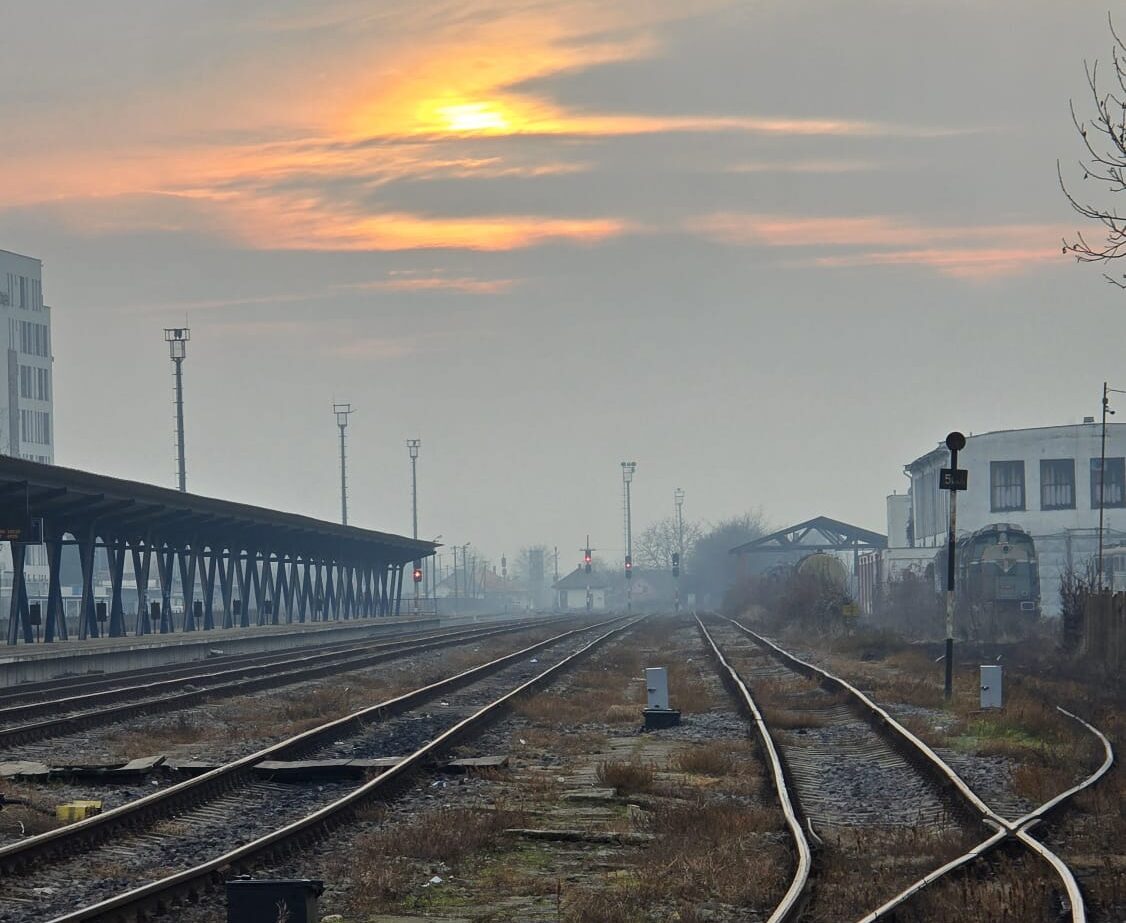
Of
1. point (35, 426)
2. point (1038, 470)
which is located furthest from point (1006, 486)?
point (35, 426)

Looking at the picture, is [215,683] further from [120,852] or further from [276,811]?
[120,852]

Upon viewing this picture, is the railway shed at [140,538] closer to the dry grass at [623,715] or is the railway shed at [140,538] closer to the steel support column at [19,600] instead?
the steel support column at [19,600]

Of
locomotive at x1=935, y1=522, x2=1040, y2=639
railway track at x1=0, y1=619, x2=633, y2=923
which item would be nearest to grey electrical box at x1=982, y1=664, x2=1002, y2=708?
railway track at x1=0, y1=619, x2=633, y2=923

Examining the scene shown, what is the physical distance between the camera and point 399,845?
10.9 m

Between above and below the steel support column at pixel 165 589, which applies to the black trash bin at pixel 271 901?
above

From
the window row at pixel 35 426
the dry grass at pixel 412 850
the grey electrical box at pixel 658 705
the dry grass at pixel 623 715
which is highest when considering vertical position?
the window row at pixel 35 426

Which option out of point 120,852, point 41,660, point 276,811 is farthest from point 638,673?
point 120,852

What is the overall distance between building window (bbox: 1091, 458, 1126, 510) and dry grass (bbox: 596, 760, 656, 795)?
202ft

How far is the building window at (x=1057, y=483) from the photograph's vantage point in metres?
72.2

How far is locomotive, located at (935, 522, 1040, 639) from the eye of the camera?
49.4m

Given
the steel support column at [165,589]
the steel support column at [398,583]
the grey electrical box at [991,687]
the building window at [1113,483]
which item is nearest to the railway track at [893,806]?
the grey electrical box at [991,687]

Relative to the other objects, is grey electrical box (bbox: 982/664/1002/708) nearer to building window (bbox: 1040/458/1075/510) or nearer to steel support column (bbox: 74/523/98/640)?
steel support column (bbox: 74/523/98/640)

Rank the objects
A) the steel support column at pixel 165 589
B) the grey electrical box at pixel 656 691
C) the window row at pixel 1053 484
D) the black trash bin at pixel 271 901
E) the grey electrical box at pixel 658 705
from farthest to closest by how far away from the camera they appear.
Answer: the window row at pixel 1053 484
the steel support column at pixel 165 589
the grey electrical box at pixel 656 691
the grey electrical box at pixel 658 705
the black trash bin at pixel 271 901

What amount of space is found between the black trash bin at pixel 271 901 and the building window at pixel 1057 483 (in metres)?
68.2
